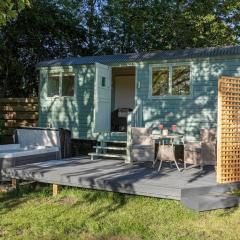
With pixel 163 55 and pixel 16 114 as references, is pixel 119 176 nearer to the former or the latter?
pixel 163 55

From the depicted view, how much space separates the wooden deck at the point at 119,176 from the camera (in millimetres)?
5669

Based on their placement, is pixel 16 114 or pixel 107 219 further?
pixel 16 114

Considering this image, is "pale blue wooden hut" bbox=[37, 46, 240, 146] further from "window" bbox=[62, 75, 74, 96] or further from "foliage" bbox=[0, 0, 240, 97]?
"foliage" bbox=[0, 0, 240, 97]

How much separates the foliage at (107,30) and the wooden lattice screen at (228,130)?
10.0 metres

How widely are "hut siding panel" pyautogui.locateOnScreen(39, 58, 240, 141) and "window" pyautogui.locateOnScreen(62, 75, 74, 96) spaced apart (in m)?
0.20

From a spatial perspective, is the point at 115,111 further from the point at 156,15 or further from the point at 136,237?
the point at 136,237

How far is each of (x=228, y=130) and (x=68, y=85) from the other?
601cm

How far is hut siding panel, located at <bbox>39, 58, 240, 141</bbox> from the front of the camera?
9.16 metres

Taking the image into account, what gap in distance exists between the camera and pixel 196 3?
1623 cm

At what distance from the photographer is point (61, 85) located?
11.2 meters

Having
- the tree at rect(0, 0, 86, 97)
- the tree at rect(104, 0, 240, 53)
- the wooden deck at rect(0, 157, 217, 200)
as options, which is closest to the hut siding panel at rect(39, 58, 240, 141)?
the wooden deck at rect(0, 157, 217, 200)

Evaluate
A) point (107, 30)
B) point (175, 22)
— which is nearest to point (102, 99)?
point (175, 22)

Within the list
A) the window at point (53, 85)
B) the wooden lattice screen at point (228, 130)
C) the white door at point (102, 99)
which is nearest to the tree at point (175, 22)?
the window at point (53, 85)

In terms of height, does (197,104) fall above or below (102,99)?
below
